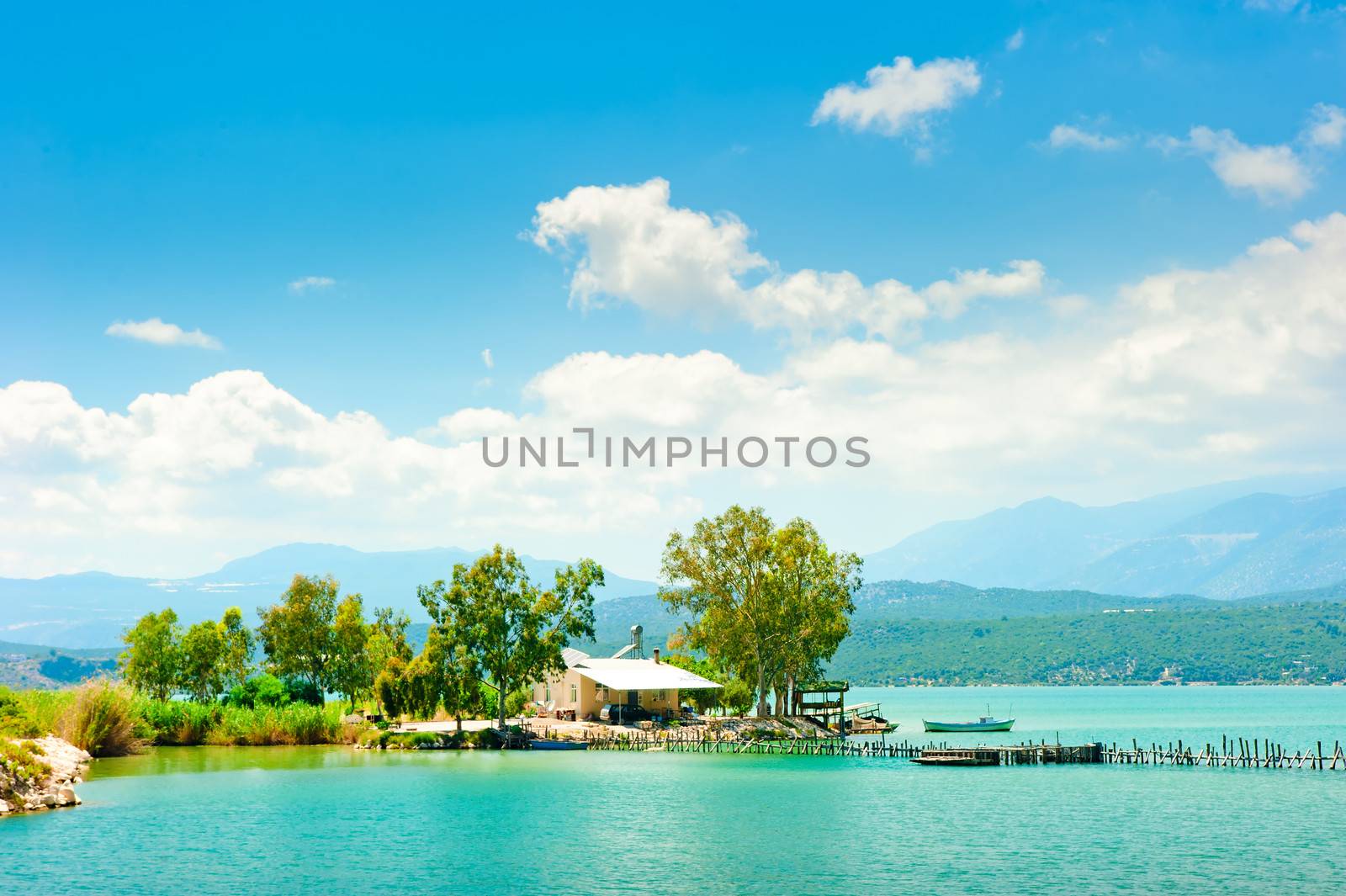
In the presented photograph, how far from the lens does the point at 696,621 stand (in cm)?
8506

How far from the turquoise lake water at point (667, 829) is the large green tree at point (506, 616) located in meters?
7.51

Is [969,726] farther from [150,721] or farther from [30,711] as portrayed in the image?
[30,711]

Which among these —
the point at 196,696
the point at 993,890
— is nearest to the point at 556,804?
the point at 993,890

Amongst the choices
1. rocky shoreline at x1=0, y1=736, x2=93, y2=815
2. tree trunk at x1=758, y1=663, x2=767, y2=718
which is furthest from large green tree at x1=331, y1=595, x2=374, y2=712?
rocky shoreline at x1=0, y1=736, x2=93, y2=815

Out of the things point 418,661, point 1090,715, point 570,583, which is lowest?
point 1090,715

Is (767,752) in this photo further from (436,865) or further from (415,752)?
(436,865)

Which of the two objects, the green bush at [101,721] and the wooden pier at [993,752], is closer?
the green bush at [101,721]

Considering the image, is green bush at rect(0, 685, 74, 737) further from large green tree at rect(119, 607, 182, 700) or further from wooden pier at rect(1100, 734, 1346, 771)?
wooden pier at rect(1100, 734, 1346, 771)

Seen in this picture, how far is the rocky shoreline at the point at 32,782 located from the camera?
4094 cm

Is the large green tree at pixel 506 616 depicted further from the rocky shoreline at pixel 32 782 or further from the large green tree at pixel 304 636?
the rocky shoreline at pixel 32 782

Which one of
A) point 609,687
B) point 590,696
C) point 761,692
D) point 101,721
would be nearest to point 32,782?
point 101,721

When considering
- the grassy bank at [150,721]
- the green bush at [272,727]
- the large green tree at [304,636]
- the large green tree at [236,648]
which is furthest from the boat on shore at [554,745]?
the large green tree at [236,648]

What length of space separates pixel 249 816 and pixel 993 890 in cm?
2761

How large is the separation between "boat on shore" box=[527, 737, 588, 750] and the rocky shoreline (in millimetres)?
30444
